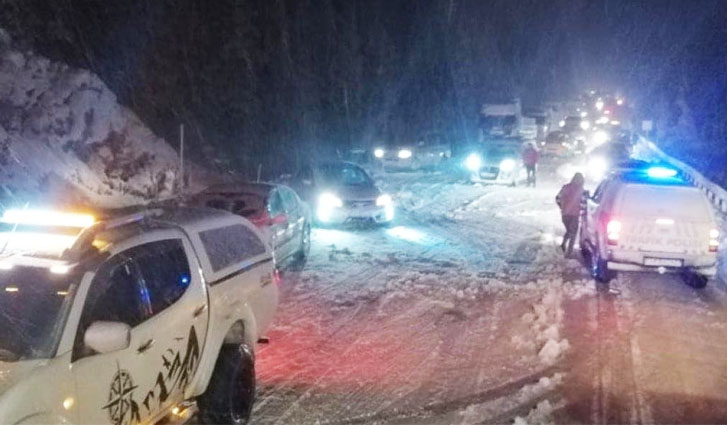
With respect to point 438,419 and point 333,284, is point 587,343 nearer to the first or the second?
point 438,419

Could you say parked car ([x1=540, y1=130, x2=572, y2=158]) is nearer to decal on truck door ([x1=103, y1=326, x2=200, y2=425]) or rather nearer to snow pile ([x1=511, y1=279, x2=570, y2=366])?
snow pile ([x1=511, y1=279, x2=570, y2=366])

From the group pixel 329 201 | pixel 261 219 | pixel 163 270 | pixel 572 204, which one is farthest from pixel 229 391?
pixel 329 201

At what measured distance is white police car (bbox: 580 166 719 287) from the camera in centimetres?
1279

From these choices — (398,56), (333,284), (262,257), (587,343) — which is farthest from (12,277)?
(398,56)

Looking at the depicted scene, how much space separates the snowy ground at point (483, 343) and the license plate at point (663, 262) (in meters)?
0.49

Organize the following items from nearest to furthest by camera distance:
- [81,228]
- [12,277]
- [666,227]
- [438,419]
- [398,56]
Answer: [12,277]
[81,228]
[438,419]
[666,227]
[398,56]

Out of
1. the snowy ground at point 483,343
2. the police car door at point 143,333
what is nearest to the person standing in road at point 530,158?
the snowy ground at point 483,343

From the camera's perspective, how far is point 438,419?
23.9ft

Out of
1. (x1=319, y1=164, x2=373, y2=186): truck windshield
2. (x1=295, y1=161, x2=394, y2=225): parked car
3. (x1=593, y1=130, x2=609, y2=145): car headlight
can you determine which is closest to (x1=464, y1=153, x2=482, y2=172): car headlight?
(x1=319, y1=164, x2=373, y2=186): truck windshield

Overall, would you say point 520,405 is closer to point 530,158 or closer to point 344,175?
point 344,175

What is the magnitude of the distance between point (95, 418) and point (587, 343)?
6.56m

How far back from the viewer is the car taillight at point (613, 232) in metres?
13.1

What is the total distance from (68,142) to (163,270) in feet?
58.0

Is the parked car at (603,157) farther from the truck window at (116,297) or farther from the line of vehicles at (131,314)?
the truck window at (116,297)
